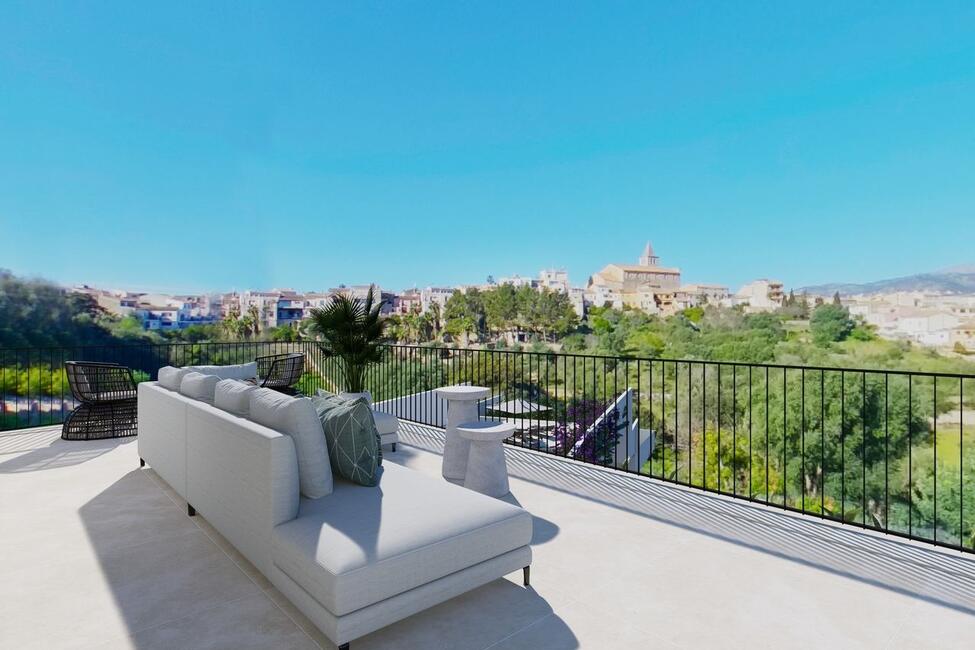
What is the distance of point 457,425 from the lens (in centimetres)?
369

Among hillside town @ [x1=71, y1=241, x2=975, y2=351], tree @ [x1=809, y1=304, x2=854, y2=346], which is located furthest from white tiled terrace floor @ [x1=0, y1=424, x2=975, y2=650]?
tree @ [x1=809, y1=304, x2=854, y2=346]

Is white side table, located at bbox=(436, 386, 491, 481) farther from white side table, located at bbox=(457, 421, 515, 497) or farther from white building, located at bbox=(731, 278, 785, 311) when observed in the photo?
white building, located at bbox=(731, 278, 785, 311)

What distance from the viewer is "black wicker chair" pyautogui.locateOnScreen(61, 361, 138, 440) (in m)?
4.96

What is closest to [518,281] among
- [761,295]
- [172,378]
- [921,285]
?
[761,295]

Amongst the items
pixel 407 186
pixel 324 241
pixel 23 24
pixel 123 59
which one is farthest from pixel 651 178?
pixel 23 24

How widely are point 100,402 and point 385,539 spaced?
467cm

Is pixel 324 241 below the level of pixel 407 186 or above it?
below

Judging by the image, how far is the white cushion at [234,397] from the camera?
2596 millimetres

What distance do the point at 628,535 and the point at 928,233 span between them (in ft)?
134

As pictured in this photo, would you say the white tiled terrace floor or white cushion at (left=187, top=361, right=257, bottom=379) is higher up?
white cushion at (left=187, top=361, right=257, bottom=379)

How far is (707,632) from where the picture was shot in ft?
6.08

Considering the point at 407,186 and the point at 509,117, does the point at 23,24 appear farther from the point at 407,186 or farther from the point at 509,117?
the point at 509,117

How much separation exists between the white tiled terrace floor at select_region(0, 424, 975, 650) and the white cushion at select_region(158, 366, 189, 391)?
2.41 feet

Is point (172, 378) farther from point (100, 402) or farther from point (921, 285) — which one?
point (921, 285)
